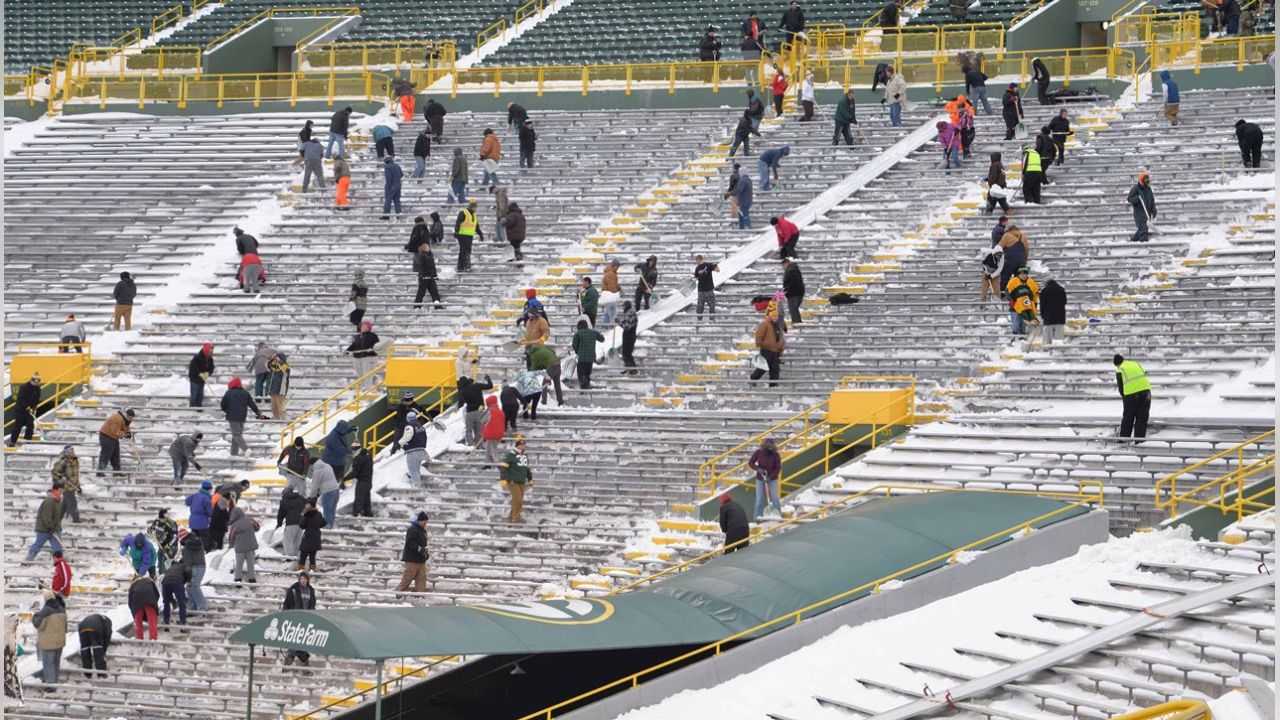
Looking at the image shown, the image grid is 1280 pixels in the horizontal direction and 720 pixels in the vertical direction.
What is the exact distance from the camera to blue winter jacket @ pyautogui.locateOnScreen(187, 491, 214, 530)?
2339 centimetres

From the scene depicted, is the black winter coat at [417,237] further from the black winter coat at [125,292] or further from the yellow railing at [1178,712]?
the yellow railing at [1178,712]

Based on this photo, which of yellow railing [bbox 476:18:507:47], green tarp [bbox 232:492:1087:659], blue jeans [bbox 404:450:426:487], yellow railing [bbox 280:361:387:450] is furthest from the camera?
yellow railing [bbox 476:18:507:47]

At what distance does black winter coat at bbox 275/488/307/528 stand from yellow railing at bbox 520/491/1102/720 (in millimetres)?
6119

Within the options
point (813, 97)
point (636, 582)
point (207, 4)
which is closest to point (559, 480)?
point (636, 582)

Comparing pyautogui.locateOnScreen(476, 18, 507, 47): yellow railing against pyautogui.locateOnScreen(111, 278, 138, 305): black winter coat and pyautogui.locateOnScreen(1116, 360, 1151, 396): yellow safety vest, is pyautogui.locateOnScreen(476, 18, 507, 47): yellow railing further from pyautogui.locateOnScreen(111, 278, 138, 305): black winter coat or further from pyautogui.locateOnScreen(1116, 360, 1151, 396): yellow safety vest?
pyautogui.locateOnScreen(1116, 360, 1151, 396): yellow safety vest

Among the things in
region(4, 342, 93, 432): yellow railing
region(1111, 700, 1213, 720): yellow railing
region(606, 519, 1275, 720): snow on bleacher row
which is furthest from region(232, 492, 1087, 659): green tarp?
region(4, 342, 93, 432): yellow railing

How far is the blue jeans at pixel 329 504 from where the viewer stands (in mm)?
24125

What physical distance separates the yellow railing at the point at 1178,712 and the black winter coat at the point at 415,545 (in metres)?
9.63

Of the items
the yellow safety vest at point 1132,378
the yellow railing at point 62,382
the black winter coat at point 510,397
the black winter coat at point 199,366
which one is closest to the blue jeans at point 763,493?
the yellow safety vest at point 1132,378

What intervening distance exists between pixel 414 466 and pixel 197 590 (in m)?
3.71

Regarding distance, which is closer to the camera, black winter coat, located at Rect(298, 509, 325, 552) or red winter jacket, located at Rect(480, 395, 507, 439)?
black winter coat, located at Rect(298, 509, 325, 552)

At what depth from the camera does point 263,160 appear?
40.3m

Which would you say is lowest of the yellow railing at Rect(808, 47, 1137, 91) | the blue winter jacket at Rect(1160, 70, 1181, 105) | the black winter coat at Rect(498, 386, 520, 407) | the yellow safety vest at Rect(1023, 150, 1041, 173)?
the black winter coat at Rect(498, 386, 520, 407)

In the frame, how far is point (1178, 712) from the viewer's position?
13633 mm
